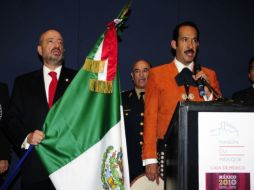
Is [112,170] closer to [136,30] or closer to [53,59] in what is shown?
[53,59]

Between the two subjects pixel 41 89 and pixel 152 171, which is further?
pixel 41 89

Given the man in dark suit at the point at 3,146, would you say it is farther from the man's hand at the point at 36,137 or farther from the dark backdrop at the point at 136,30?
the dark backdrop at the point at 136,30

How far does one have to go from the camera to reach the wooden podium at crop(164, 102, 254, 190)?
1451mm

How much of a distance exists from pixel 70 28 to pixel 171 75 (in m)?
1.60

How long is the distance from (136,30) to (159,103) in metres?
1.53

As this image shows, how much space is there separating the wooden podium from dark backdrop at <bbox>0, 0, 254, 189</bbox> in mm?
2350

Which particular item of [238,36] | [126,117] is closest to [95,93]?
[126,117]

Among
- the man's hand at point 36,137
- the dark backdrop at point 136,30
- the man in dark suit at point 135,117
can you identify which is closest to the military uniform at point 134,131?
the man in dark suit at point 135,117

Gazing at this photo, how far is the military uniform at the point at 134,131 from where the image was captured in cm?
321

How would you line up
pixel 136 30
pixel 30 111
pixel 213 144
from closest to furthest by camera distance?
pixel 213 144
pixel 30 111
pixel 136 30

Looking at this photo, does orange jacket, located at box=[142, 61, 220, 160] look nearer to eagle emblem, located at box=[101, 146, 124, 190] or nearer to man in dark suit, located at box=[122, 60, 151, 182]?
eagle emblem, located at box=[101, 146, 124, 190]

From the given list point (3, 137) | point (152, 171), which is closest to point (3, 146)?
point (3, 137)

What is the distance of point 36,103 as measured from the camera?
2650 mm

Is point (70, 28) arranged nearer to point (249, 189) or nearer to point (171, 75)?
point (171, 75)
